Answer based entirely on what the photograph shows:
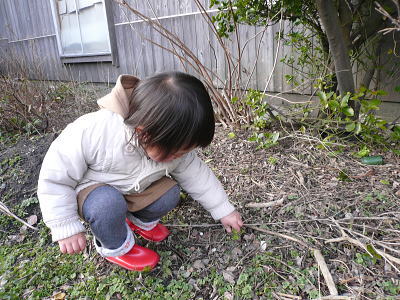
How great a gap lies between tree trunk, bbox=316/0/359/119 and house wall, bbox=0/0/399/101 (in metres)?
0.38

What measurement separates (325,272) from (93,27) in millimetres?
6072

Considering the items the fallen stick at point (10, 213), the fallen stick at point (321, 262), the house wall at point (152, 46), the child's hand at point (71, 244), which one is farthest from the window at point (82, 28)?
the fallen stick at point (321, 262)

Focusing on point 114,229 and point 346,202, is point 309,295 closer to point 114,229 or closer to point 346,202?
point 346,202

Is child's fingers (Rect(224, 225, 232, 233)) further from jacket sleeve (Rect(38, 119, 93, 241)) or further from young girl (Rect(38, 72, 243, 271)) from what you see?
jacket sleeve (Rect(38, 119, 93, 241))

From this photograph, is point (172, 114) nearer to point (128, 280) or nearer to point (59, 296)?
point (128, 280)

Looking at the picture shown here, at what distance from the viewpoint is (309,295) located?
3.88 feet

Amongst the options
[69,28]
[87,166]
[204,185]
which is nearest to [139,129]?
[87,166]

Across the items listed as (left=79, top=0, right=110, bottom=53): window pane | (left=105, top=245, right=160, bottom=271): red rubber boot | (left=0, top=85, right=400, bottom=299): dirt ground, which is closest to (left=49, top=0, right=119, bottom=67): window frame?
(left=79, top=0, right=110, bottom=53): window pane

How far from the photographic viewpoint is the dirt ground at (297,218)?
1266 millimetres

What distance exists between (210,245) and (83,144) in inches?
29.3

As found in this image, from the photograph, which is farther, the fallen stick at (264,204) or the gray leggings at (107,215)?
the fallen stick at (264,204)

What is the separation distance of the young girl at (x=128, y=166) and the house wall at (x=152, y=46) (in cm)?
122

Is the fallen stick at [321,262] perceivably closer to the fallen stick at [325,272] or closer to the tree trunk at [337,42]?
the fallen stick at [325,272]

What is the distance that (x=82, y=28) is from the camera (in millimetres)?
6332
